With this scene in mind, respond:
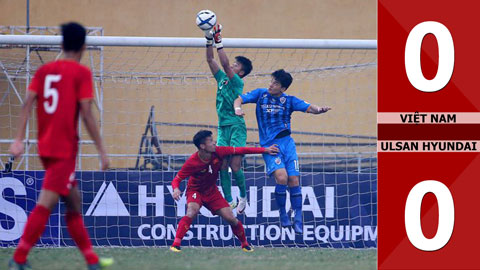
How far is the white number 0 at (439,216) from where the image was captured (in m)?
7.71

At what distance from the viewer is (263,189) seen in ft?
36.0

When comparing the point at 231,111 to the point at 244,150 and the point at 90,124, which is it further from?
the point at 90,124

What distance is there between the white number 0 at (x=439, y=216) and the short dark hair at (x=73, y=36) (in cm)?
367

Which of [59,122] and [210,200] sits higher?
[59,122]

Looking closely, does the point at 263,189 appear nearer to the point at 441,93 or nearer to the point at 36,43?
the point at 441,93

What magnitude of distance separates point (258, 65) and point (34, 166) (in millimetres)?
5127

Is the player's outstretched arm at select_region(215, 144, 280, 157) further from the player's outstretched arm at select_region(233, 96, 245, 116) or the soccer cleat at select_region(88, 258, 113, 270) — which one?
the soccer cleat at select_region(88, 258, 113, 270)

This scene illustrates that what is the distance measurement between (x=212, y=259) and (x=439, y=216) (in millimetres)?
2279

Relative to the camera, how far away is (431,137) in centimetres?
862

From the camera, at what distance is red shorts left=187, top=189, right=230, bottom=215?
956cm

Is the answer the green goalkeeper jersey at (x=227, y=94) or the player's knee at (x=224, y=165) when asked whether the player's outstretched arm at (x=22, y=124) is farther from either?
the player's knee at (x=224, y=165)

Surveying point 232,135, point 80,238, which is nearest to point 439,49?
point 232,135

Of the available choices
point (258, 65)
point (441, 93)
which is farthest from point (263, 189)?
point (258, 65)

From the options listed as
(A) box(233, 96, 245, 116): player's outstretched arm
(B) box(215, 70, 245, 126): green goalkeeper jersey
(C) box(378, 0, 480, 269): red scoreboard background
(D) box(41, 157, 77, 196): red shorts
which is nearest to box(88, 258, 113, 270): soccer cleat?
(D) box(41, 157, 77, 196): red shorts
